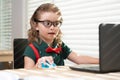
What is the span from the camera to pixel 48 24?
171 cm

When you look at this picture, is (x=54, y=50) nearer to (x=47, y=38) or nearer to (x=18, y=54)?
(x=47, y=38)

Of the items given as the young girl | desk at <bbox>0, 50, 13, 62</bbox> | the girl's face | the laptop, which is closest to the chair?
the young girl

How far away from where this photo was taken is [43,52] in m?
1.79

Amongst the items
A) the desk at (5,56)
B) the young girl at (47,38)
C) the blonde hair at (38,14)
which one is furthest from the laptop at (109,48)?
the desk at (5,56)

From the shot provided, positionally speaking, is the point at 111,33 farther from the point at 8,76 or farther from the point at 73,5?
the point at 73,5

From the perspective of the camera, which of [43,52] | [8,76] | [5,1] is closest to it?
[8,76]

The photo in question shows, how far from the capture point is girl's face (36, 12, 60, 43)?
5.62ft

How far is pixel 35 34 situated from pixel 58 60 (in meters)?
0.24

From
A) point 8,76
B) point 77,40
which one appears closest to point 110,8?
point 77,40

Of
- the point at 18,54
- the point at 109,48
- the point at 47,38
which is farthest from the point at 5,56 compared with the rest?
the point at 109,48

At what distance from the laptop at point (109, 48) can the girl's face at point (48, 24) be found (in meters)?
0.59

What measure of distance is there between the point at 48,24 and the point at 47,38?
137 mm

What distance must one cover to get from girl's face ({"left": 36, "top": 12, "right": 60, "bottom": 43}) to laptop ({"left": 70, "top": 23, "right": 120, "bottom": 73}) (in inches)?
23.4

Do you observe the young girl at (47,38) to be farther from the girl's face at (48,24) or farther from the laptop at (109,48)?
the laptop at (109,48)
